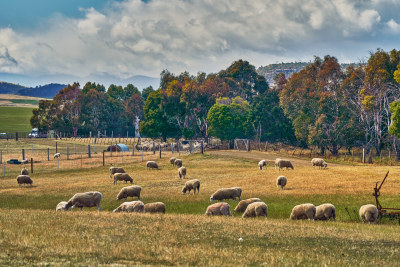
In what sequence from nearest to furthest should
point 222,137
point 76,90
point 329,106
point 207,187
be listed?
point 207,187, point 329,106, point 222,137, point 76,90

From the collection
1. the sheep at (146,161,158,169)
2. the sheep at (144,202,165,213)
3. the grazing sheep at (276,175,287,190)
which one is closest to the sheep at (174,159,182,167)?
the sheep at (146,161,158,169)

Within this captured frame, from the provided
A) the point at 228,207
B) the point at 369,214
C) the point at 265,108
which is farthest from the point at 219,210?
the point at 265,108

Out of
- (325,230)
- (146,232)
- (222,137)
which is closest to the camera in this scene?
(146,232)

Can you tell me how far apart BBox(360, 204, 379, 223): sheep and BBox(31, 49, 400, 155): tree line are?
145ft

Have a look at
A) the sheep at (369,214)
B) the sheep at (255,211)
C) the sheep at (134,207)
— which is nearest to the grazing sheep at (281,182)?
the sheep at (255,211)

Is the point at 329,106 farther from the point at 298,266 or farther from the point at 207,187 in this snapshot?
the point at 298,266

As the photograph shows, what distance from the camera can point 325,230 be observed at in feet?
63.9

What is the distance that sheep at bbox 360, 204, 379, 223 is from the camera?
24656 millimetres

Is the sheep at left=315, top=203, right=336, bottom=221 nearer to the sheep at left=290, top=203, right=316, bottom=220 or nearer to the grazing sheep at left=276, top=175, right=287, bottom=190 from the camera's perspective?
the sheep at left=290, top=203, right=316, bottom=220

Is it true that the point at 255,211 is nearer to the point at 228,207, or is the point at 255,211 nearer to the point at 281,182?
the point at 228,207

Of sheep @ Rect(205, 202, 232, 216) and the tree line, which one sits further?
the tree line

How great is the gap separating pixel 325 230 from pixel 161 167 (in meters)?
42.2

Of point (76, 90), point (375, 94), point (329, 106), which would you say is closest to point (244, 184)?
point (375, 94)

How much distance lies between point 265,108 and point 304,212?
8580cm
